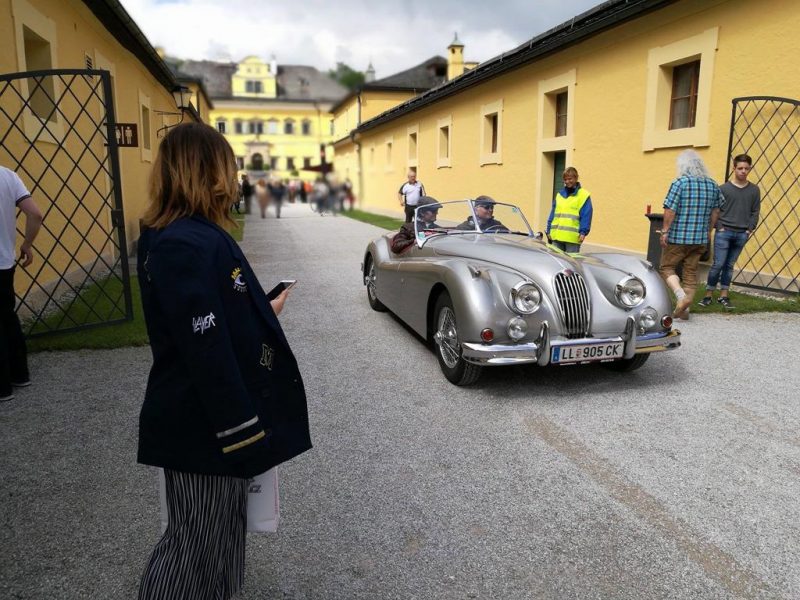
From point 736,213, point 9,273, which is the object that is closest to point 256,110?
point 736,213

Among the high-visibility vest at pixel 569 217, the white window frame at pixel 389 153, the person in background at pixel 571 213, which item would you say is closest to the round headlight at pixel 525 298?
the person in background at pixel 571 213

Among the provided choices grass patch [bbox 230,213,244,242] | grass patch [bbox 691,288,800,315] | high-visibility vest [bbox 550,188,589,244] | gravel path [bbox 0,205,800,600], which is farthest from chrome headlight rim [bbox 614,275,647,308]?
high-visibility vest [bbox 550,188,589,244]

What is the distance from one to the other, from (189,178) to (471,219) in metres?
4.69

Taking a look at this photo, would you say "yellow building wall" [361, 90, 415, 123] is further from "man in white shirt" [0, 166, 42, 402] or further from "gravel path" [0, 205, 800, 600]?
"man in white shirt" [0, 166, 42, 402]

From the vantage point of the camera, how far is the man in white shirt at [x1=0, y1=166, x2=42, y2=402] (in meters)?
4.26

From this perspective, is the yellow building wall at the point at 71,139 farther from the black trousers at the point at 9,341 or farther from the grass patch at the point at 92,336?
the black trousers at the point at 9,341

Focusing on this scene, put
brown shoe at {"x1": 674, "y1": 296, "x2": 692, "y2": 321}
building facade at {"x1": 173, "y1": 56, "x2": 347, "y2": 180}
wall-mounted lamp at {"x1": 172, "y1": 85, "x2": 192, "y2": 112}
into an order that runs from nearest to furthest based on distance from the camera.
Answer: brown shoe at {"x1": 674, "y1": 296, "x2": 692, "y2": 321}
wall-mounted lamp at {"x1": 172, "y1": 85, "x2": 192, "y2": 112}
building facade at {"x1": 173, "y1": 56, "x2": 347, "y2": 180}

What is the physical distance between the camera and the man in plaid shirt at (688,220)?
644 cm

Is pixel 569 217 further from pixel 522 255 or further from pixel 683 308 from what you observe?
pixel 522 255

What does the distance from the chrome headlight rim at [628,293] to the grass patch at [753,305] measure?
297 cm

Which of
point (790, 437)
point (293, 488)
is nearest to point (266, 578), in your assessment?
point (293, 488)

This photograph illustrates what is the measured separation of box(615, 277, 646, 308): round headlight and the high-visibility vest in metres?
3.23

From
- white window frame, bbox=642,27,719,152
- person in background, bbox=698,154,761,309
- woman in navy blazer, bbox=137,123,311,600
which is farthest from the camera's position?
white window frame, bbox=642,27,719,152

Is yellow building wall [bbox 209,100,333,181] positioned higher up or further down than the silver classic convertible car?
higher up
